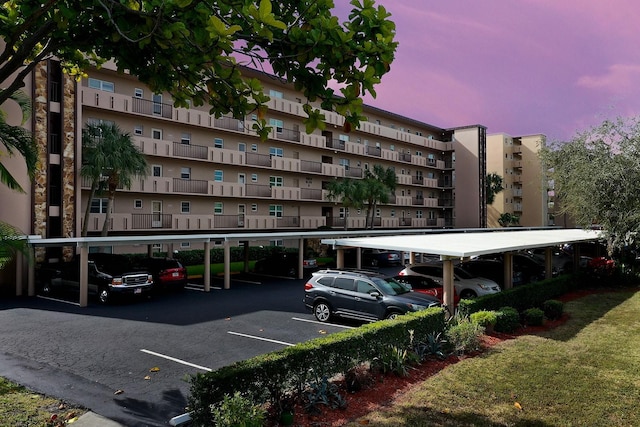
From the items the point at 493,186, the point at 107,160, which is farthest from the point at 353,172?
the point at 493,186

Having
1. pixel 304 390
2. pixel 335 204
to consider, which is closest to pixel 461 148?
pixel 335 204

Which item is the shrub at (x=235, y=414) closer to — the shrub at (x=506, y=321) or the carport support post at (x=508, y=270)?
the shrub at (x=506, y=321)

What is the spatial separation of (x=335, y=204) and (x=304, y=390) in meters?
37.1

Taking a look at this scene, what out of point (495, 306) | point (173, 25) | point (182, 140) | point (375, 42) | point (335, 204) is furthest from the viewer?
point (335, 204)

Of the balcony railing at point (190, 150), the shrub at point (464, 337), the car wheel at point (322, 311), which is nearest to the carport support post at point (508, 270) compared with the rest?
the shrub at point (464, 337)

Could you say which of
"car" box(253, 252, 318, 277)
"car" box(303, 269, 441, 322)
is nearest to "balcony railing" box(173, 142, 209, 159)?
"car" box(253, 252, 318, 277)

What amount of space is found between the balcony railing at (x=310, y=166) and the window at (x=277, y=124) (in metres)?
3.52

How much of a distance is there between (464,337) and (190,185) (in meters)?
25.7

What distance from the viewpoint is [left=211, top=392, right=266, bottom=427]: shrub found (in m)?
6.18

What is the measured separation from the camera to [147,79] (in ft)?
23.8

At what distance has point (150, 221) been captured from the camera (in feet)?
101

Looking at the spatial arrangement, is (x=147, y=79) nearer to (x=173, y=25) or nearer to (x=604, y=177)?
(x=173, y=25)

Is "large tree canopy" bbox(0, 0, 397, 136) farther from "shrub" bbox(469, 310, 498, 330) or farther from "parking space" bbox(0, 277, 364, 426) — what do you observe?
"shrub" bbox(469, 310, 498, 330)

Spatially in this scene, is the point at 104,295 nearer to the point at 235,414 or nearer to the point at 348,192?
the point at 235,414
